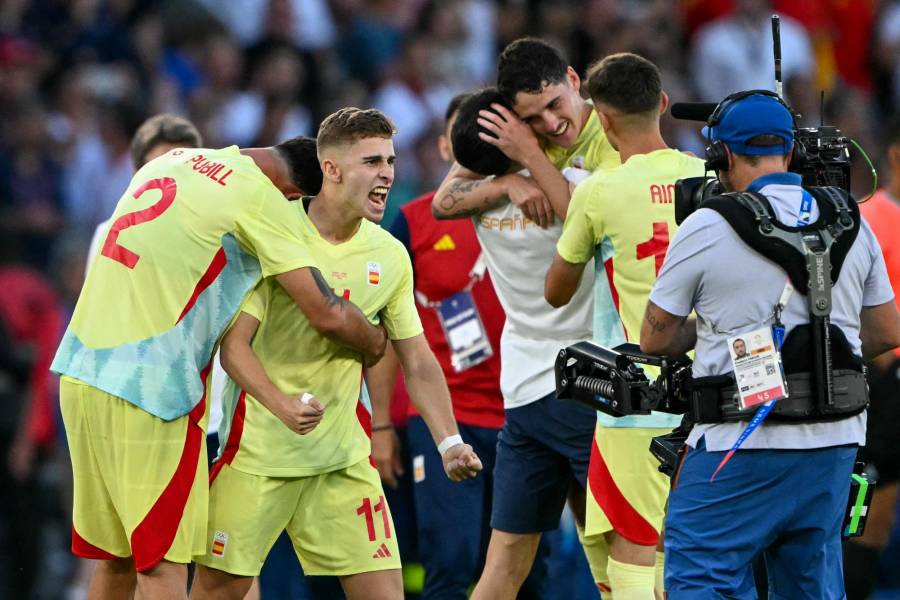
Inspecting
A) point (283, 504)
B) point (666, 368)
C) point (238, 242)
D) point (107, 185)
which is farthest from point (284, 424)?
point (107, 185)

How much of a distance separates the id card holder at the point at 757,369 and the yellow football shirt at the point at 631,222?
3.80 feet

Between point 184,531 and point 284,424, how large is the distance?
524 mm

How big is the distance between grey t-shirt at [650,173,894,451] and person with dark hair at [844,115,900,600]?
2.45m

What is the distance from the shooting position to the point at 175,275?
18.6ft

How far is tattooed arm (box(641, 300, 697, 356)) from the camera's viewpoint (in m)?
5.06

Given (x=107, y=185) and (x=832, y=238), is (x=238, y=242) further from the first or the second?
(x=107, y=185)

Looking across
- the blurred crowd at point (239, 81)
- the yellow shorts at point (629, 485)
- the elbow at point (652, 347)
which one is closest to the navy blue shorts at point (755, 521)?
the elbow at point (652, 347)

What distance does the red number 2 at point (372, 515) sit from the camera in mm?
5914

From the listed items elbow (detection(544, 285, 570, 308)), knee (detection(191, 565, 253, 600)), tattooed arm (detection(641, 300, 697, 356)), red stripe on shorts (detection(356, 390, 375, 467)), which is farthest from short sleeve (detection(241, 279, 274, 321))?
tattooed arm (detection(641, 300, 697, 356))

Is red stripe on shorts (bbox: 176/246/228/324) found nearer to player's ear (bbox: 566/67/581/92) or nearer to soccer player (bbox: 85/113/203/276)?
player's ear (bbox: 566/67/581/92)

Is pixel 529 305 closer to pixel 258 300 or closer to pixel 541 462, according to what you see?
pixel 541 462

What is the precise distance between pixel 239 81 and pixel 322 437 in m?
6.80

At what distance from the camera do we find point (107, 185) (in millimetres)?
11125

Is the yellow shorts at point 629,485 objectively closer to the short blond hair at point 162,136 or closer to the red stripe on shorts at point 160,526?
the red stripe on shorts at point 160,526
